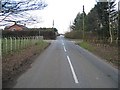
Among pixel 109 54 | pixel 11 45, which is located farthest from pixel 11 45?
pixel 109 54

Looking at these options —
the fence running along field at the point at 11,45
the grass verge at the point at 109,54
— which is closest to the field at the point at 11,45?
the fence running along field at the point at 11,45

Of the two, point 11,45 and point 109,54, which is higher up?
point 11,45

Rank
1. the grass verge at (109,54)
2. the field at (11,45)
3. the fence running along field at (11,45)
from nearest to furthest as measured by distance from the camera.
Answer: the grass verge at (109,54), the field at (11,45), the fence running along field at (11,45)

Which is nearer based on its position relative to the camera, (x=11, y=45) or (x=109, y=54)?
(x=11, y=45)

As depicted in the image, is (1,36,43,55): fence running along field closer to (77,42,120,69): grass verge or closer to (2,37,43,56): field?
(2,37,43,56): field

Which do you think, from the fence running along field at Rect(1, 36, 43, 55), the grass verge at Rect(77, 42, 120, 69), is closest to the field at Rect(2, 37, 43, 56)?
the fence running along field at Rect(1, 36, 43, 55)

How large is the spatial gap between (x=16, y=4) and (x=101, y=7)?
186 ft

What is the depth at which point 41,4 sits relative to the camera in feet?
41.0

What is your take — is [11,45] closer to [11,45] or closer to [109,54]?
[11,45]

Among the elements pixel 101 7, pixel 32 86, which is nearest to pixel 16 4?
pixel 32 86

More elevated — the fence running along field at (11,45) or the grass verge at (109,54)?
the fence running along field at (11,45)

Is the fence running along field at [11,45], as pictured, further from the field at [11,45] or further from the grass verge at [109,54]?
the grass verge at [109,54]

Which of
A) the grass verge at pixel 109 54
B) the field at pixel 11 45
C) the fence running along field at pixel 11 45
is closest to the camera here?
the grass verge at pixel 109 54

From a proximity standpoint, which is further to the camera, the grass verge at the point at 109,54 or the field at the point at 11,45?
the field at the point at 11,45
